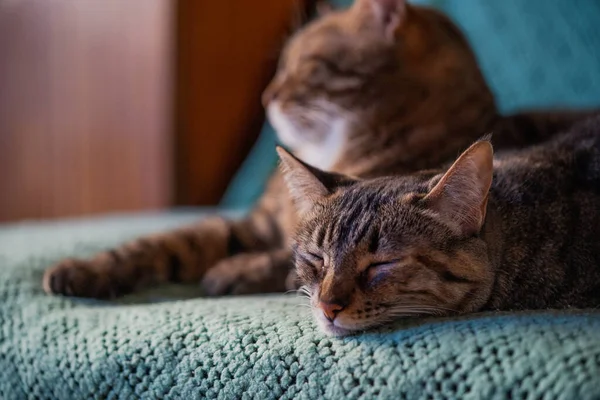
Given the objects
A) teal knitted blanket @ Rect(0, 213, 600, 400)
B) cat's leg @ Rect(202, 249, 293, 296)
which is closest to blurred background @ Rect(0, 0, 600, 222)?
cat's leg @ Rect(202, 249, 293, 296)

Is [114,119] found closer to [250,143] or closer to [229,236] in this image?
[250,143]

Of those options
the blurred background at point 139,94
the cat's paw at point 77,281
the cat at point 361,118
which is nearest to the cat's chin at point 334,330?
the cat at point 361,118

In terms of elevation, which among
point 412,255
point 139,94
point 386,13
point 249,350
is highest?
point 386,13

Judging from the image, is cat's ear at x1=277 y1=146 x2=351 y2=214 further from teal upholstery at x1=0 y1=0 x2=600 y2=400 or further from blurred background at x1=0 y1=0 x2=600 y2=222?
blurred background at x1=0 y1=0 x2=600 y2=222

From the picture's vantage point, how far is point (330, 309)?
75 cm

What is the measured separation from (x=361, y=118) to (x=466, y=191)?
51cm

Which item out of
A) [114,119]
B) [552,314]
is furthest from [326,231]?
[114,119]

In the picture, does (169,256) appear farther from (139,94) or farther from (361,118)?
(139,94)

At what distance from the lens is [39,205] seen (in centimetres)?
271

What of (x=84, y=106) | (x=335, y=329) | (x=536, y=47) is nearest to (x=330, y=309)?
(x=335, y=329)

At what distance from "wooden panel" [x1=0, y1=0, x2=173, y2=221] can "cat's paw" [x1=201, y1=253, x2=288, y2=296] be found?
1138 mm

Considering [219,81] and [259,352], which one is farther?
[219,81]

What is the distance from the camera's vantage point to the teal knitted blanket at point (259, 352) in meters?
0.62

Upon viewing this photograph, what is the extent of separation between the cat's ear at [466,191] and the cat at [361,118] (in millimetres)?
371
